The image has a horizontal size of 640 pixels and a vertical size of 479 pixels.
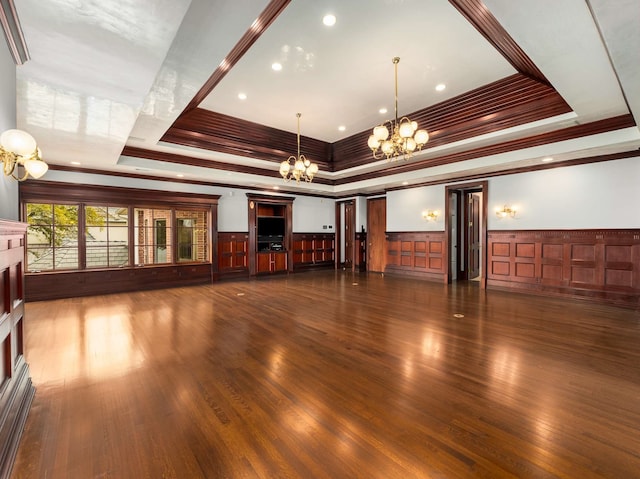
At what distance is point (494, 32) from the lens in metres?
3.33

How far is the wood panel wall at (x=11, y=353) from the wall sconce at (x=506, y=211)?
810 centimetres

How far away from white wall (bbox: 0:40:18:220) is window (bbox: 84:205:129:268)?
4.56 meters

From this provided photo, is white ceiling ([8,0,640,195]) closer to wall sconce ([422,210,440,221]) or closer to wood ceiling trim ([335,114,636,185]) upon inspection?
wood ceiling trim ([335,114,636,185])

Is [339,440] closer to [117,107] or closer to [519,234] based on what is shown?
[117,107]

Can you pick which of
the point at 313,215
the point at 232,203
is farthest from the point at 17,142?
the point at 313,215

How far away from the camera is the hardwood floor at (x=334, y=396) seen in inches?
65.1

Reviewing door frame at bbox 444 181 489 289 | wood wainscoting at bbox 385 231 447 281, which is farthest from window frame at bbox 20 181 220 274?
door frame at bbox 444 181 489 289

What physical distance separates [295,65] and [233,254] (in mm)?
5739

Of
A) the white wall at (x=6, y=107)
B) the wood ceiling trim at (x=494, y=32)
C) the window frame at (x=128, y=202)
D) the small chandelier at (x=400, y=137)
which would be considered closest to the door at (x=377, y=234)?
the window frame at (x=128, y=202)

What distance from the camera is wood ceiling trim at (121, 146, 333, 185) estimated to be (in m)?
5.96

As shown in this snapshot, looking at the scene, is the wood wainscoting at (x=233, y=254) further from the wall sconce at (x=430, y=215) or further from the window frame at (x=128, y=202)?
the wall sconce at (x=430, y=215)

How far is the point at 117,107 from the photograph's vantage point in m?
3.29

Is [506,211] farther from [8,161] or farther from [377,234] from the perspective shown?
[8,161]

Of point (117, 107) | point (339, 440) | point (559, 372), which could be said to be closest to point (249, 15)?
point (117, 107)
